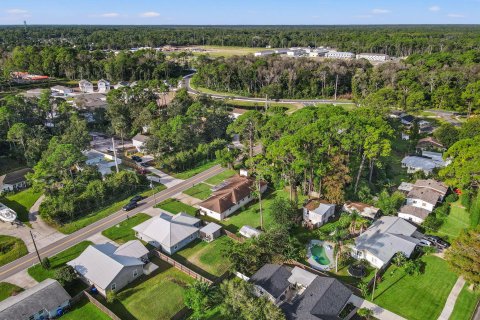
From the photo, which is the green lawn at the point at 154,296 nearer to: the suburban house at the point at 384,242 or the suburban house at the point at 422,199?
the suburban house at the point at 384,242

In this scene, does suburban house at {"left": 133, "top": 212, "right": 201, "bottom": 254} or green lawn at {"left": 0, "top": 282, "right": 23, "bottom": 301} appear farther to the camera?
suburban house at {"left": 133, "top": 212, "right": 201, "bottom": 254}

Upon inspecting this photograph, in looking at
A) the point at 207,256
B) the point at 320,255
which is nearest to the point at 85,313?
the point at 207,256

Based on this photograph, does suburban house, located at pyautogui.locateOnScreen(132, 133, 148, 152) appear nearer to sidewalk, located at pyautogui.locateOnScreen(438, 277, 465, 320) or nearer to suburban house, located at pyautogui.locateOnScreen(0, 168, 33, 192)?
suburban house, located at pyautogui.locateOnScreen(0, 168, 33, 192)

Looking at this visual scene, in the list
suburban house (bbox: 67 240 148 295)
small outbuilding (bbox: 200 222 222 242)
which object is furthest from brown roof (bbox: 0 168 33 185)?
small outbuilding (bbox: 200 222 222 242)

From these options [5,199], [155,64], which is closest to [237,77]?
[155,64]

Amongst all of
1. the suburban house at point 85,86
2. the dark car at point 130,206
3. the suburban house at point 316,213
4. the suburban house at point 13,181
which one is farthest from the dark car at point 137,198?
the suburban house at point 85,86

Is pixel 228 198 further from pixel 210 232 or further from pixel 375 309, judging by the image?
pixel 375 309
